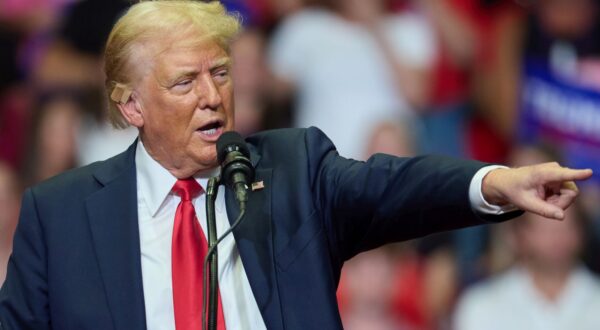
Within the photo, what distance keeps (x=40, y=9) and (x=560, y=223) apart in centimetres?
256

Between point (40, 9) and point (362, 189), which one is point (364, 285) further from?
point (362, 189)

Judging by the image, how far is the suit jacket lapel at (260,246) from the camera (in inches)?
92.8

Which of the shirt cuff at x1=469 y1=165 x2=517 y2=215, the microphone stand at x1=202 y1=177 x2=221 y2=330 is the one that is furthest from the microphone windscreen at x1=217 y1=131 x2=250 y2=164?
the shirt cuff at x1=469 y1=165 x2=517 y2=215

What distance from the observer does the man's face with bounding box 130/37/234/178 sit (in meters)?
2.48

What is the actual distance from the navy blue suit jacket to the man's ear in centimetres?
12

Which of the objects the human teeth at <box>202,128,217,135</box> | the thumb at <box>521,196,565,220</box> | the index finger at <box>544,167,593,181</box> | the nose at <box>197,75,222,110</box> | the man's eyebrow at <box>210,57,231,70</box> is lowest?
the thumb at <box>521,196,565,220</box>

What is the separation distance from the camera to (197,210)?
8.37 feet

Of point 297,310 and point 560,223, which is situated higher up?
point 297,310

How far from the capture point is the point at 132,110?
2.64 metres

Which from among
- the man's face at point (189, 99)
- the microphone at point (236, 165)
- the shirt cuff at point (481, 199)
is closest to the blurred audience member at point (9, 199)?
the man's face at point (189, 99)

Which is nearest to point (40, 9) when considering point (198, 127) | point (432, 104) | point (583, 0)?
point (432, 104)

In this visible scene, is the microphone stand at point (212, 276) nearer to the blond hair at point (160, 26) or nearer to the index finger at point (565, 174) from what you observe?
the blond hair at point (160, 26)

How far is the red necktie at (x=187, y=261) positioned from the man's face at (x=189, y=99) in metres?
0.06

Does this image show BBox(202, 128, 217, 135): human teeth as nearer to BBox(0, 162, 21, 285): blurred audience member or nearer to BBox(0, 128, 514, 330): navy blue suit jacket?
BBox(0, 128, 514, 330): navy blue suit jacket
